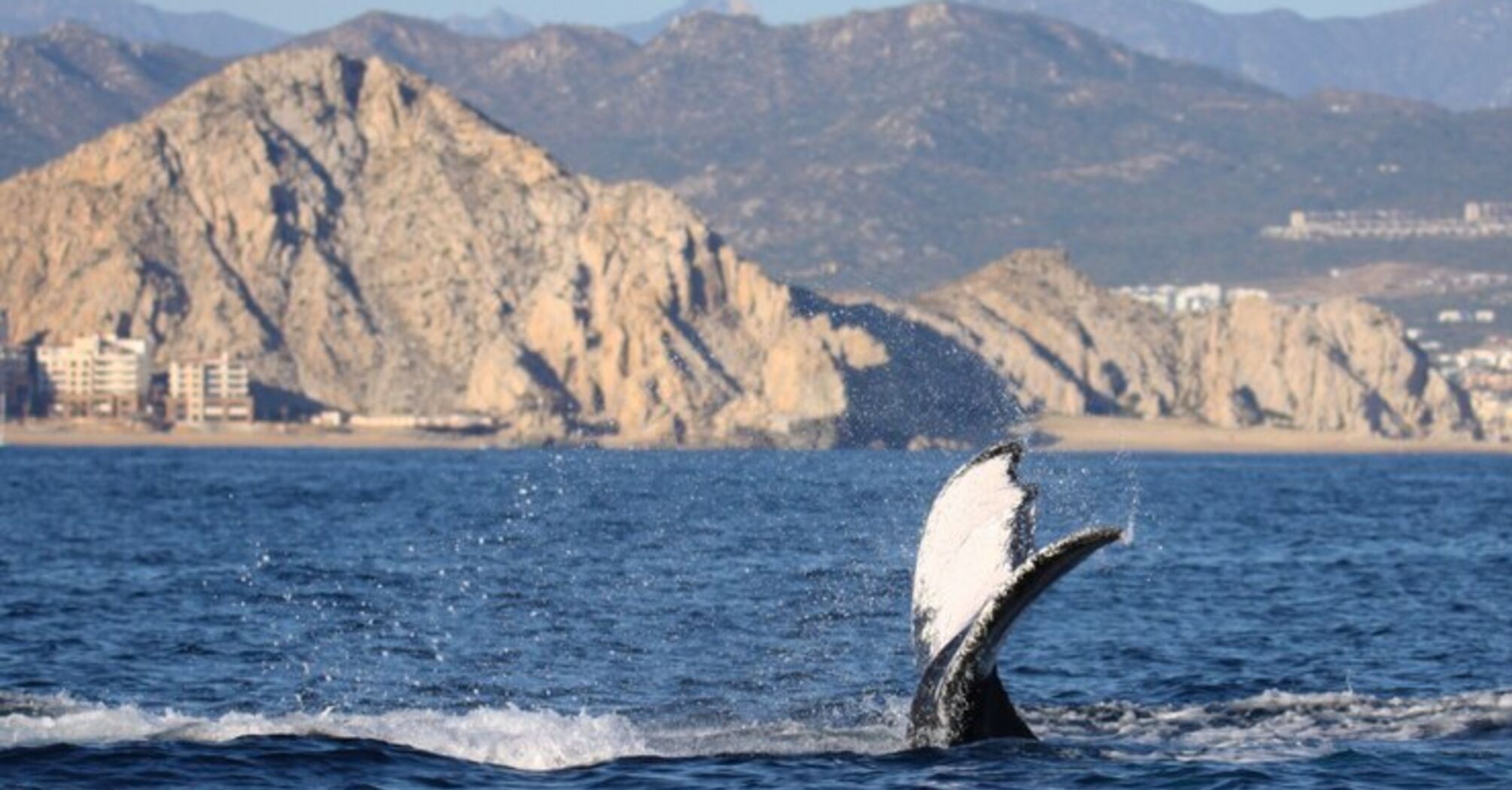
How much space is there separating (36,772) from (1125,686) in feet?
54.0

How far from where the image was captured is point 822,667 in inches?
1651

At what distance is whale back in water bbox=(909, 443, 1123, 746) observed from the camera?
87.7 feet

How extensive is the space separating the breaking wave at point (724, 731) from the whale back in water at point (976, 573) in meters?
3.05

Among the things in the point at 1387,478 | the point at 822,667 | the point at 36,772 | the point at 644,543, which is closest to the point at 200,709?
the point at 36,772

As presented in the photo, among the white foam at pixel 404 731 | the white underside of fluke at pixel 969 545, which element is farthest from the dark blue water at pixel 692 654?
the white underside of fluke at pixel 969 545

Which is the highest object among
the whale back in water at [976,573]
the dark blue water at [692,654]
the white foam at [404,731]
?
the whale back in water at [976,573]

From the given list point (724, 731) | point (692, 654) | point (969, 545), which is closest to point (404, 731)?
point (724, 731)

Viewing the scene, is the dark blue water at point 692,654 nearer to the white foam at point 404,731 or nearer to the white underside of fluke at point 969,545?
the white foam at point 404,731

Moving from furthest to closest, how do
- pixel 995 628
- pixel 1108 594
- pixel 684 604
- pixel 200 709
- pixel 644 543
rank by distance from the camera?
1. pixel 644 543
2. pixel 1108 594
3. pixel 684 604
4. pixel 200 709
5. pixel 995 628

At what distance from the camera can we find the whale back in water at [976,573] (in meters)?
26.7

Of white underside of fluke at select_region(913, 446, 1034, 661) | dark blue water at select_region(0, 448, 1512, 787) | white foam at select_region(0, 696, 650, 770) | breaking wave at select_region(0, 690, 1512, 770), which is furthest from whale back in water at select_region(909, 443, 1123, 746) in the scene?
white foam at select_region(0, 696, 650, 770)

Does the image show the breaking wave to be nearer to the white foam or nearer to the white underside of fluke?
the white foam

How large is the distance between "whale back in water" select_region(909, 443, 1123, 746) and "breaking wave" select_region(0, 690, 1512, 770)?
3.05m

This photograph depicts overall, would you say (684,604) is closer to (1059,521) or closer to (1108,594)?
(1108,594)
